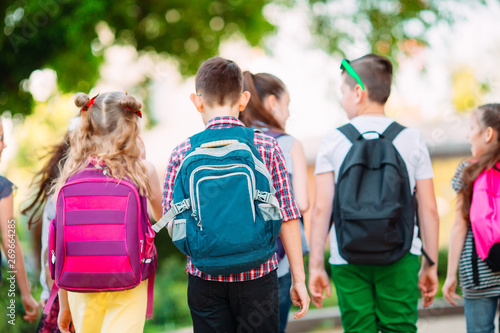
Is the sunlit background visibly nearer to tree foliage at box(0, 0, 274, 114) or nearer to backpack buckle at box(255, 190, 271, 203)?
tree foliage at box(0, 0, 274, 114)

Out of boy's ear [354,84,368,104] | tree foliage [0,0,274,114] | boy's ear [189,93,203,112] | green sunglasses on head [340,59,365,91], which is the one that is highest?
tree foliage [0,0,274,114]

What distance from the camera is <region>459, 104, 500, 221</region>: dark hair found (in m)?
3.08

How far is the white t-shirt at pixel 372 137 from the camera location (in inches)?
110

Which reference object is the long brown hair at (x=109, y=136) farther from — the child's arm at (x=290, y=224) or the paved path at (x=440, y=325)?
the paved path at (x=440, y=325)

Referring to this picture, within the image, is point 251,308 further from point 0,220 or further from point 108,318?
point 0,220

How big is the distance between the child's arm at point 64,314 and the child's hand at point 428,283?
1.97 m

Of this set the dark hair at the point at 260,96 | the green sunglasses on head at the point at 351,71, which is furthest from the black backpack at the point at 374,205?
the dark hair at the point at 260,96

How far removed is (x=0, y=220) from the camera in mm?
3047

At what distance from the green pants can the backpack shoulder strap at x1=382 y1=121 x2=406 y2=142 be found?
643mm

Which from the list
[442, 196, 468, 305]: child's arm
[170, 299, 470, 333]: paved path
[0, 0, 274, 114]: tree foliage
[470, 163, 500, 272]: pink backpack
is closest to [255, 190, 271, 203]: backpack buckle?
[470, 163, 500, 272]: pink backpack

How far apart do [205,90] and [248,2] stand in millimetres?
5324

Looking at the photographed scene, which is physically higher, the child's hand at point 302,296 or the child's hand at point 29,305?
the child's hand at point 302,296

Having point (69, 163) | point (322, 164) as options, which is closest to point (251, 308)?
point (322, 164)

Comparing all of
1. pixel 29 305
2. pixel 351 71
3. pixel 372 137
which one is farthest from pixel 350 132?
pixel 29 305
